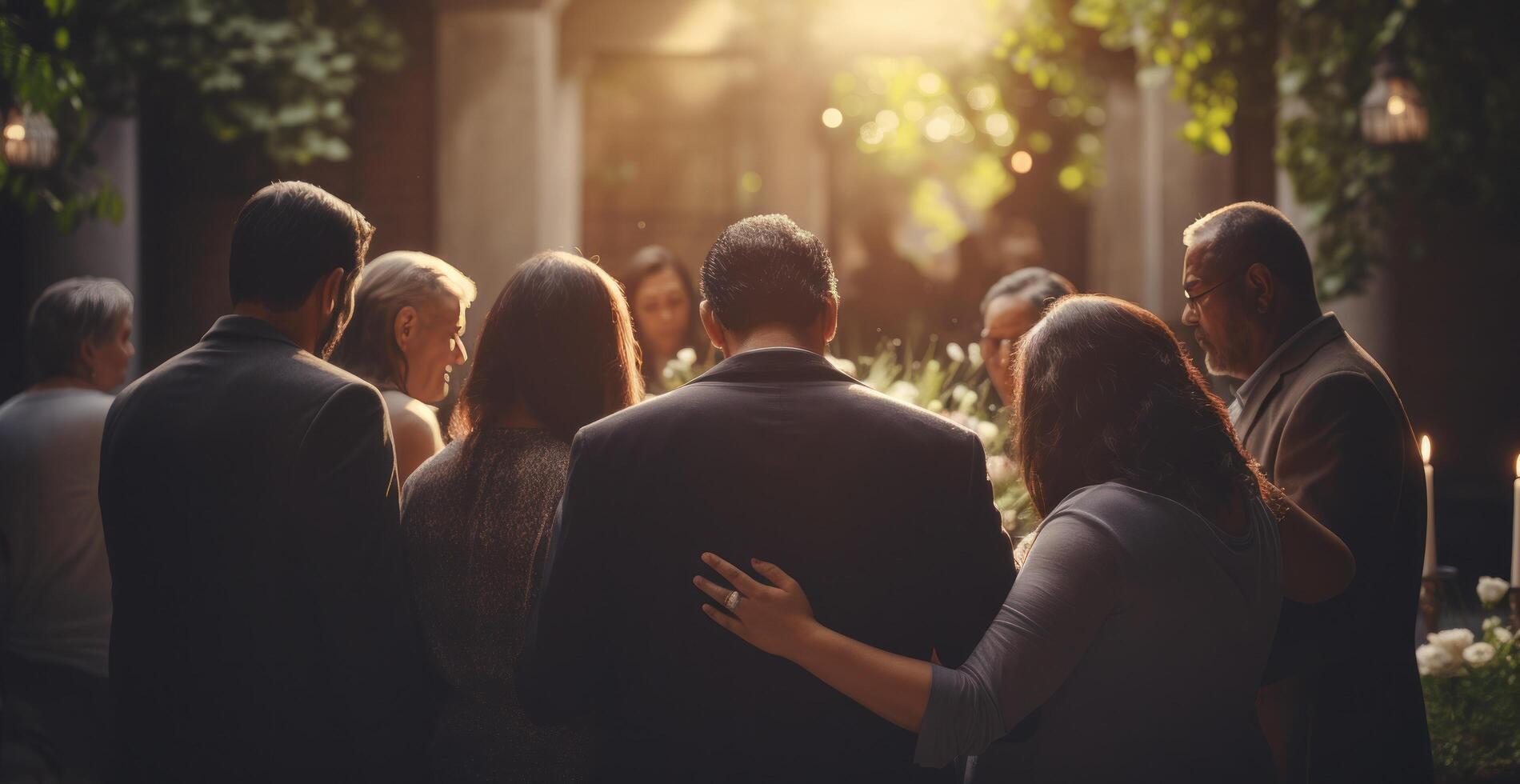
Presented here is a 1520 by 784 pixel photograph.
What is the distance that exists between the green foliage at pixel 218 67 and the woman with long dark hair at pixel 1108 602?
570 centimetres

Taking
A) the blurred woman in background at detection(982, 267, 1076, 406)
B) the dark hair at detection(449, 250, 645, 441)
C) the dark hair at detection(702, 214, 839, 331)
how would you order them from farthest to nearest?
the blurred woman in background at detection(982, 267, 1076, 406) → the dark hair at detection(449, 250, 645, 441) → the dark hair at detection(702, 214, 839, 331)

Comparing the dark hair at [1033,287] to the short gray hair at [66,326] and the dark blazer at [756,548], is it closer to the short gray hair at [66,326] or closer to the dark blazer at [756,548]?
the dark blazer at [756,548]

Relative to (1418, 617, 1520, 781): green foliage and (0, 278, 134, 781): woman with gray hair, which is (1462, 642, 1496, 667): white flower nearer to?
(1418, 617, 1520, 781): green foliage

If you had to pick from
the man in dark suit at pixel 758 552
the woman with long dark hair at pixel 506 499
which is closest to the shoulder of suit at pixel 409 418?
the woman with long dark hair at pixel 506 499

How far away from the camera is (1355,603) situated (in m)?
2.48

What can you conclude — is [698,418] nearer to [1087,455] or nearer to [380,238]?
[1087,455]

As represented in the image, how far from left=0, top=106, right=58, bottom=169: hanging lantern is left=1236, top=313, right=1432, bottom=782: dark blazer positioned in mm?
5844

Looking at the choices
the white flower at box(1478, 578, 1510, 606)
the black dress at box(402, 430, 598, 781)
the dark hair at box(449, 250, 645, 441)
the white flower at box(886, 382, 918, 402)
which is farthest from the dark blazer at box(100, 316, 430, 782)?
the white flower at box(1478, 578, 1510, 606)

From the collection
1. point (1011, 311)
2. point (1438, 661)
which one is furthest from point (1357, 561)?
point (1011, 311)

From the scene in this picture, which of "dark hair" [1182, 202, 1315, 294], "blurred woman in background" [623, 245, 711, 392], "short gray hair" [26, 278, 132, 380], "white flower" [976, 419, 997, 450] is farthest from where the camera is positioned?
"blurred woman in background" [623, 245, 711, 392]

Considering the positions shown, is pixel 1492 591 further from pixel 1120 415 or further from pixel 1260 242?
pixel 1120 415

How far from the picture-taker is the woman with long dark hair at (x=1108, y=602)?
1766 millimetres

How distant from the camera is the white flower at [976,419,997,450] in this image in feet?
10.6

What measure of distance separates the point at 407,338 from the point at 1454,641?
2644 millimetres
